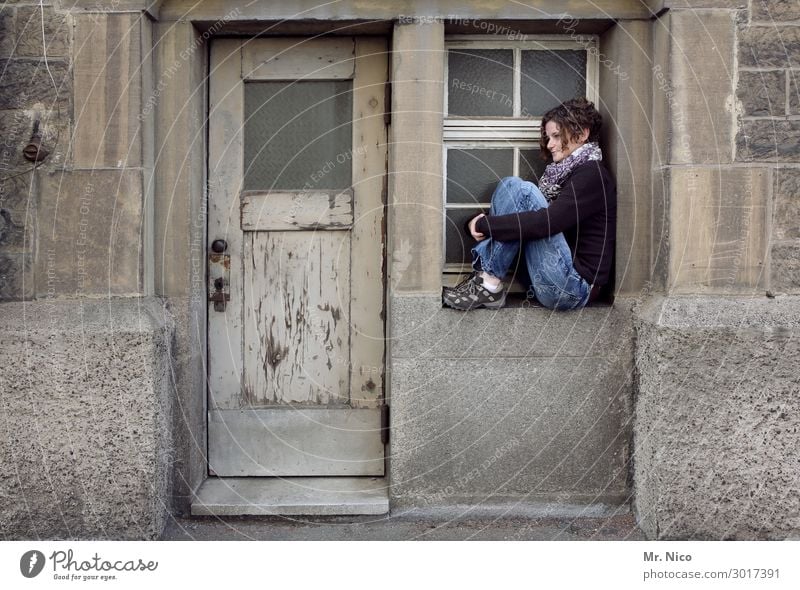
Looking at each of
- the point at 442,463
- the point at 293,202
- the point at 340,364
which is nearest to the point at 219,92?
the point at 293,202

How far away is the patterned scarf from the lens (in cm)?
477

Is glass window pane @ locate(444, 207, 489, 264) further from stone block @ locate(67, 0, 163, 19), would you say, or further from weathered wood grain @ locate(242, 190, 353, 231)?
stone block @ locate(67, 0, 163, 19)

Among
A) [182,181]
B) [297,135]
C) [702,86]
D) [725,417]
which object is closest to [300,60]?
[297,135]

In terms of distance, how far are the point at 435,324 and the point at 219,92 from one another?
1580 mm

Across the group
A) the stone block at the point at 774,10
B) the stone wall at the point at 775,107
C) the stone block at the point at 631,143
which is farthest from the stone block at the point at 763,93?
the stone block at the point at 631,143

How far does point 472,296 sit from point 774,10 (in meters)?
1.85

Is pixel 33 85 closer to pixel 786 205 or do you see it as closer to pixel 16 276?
pixel 16 276

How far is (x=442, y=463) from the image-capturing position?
15.8 feet

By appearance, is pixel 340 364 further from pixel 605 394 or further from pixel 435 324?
pixel 605 394

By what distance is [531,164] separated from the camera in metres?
5.02

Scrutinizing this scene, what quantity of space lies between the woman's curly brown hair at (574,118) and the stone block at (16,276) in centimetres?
246

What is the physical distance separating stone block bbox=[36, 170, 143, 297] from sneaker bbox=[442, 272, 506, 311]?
143 cm

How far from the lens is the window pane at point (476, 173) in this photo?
5.01 m

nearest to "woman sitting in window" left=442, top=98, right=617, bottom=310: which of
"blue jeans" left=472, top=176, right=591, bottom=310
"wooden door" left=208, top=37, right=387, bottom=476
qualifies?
"blue jeans" left=472, top=176, right=591, bottom=310
